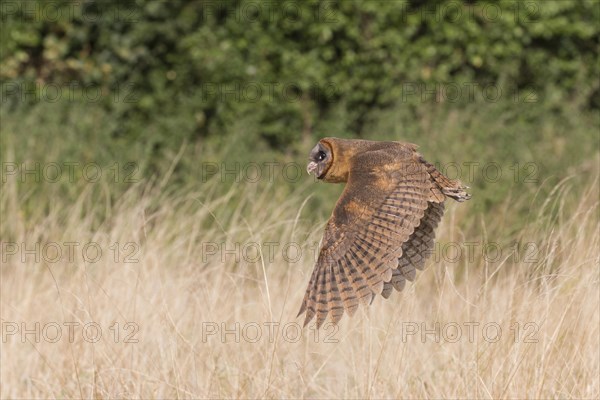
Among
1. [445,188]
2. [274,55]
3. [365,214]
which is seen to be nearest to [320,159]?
[365,214]

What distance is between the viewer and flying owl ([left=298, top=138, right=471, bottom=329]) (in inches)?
147

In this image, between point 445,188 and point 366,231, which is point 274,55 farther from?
point 366,231

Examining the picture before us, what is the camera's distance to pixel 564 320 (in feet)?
15.3

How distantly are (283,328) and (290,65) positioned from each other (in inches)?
207

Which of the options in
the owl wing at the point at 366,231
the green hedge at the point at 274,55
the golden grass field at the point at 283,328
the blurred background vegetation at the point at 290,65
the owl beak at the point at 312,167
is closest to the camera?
the owl wing at the point at 366,231

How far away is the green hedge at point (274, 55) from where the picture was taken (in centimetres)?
990

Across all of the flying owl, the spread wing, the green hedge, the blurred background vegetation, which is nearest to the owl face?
the flying owl

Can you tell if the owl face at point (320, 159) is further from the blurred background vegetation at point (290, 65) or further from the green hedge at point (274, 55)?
the green hedge at point (274, 55)

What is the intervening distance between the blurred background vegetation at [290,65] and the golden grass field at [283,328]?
342 centimetres

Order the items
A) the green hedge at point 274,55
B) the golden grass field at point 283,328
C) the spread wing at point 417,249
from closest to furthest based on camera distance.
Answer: the spread wing at point 417,249 < the golden grass field at point 283,328 < the green hedge at point 274,55

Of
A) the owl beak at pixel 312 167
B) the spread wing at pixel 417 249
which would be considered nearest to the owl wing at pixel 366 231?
the owl beak at pixel 312 167

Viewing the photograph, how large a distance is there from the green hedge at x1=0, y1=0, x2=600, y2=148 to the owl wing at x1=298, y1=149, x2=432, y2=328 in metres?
5.87

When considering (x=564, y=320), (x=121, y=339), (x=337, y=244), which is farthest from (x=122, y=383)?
(x=564, y=320)

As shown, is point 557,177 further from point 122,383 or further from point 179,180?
point 122,383
